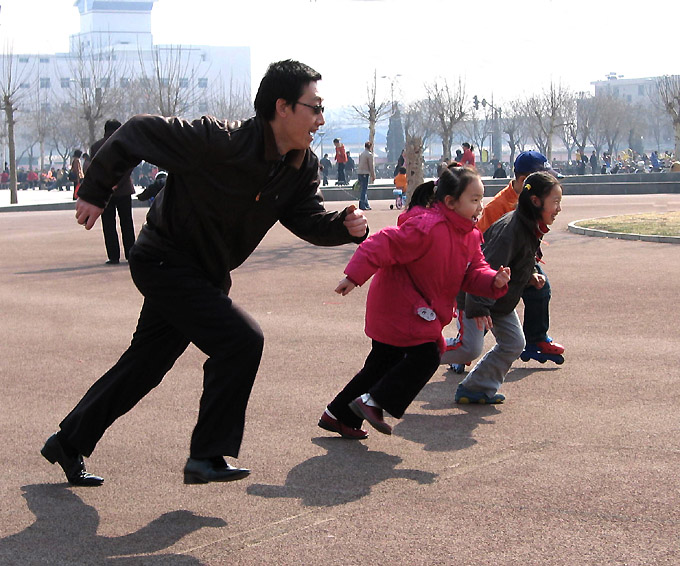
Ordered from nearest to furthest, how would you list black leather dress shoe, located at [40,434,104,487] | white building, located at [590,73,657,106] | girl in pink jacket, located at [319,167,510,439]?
1. black leather dress shoe, located at [40,434,104,487]
2. girl in pink jacket, located at [319,167,510,439]
3. white building, located at [590,73,657,106]

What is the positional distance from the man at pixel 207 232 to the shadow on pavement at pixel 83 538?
0.20 metres

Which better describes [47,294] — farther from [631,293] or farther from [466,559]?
[466,559]

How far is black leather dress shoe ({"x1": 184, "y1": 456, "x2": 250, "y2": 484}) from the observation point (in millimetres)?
4121

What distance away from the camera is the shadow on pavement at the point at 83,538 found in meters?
3.69

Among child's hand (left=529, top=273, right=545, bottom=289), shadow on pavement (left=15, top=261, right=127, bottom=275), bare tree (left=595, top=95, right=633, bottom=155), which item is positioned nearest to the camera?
child's hand (left=529, top=273, right=545, bottom=289)

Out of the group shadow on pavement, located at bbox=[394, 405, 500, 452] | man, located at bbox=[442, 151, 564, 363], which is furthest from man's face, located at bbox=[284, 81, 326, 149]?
man, located at bbox=[442, 151, 564, 363]

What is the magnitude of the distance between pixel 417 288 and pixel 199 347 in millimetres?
1378

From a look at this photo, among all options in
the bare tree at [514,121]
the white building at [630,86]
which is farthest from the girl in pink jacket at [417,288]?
the white building at [630,86]

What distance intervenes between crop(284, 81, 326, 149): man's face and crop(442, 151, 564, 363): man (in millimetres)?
3008

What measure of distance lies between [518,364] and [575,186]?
3385cm

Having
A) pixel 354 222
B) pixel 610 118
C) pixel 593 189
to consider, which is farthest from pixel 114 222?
pixel 610 118

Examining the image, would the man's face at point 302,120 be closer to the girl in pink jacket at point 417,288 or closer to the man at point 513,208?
the girl in pink jacket at point 417,288

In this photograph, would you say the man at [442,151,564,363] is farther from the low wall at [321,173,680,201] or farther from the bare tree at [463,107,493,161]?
the bare tree at [463,107,493,161]

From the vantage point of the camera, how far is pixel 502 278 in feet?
17.0
